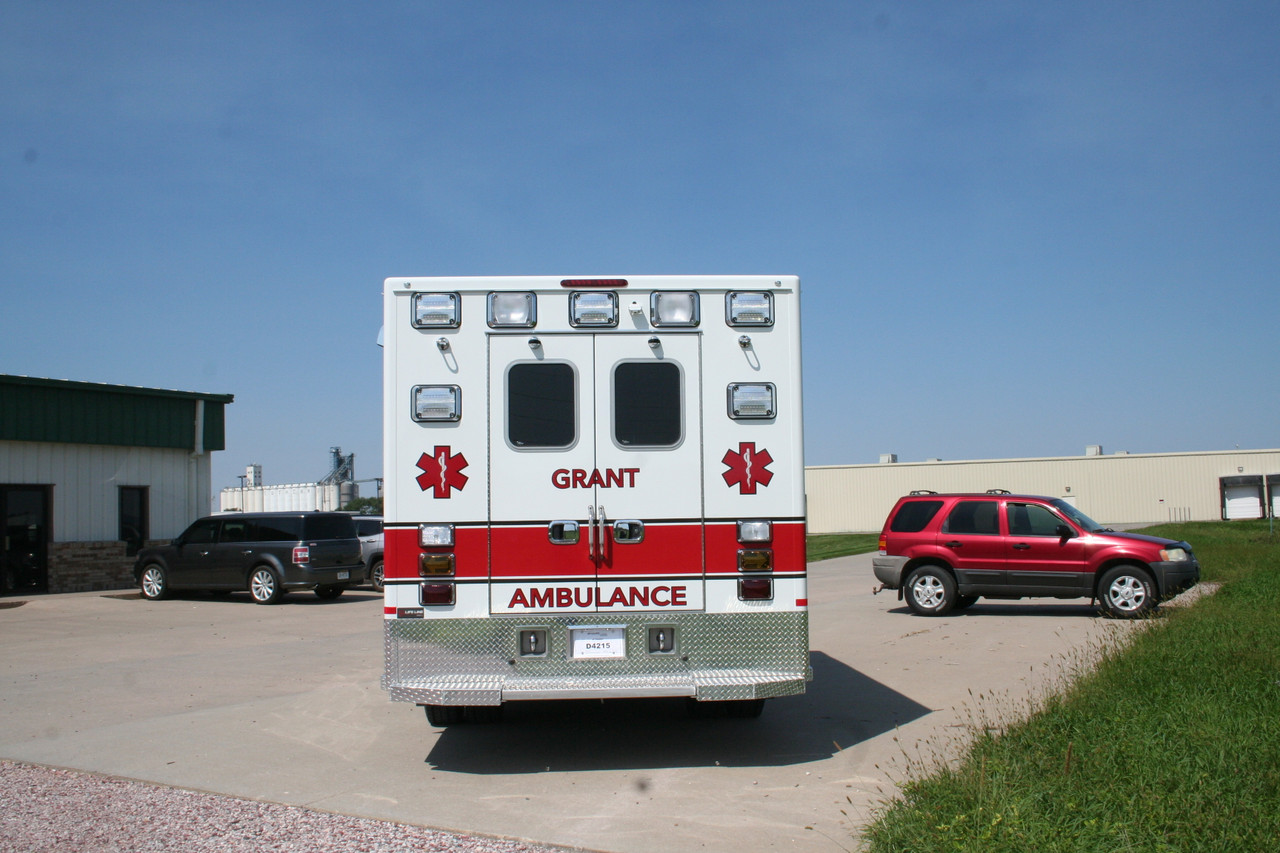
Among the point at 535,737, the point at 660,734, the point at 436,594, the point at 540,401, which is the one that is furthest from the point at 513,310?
the point at 660,734

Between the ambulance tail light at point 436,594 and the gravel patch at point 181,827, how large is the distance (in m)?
1.36

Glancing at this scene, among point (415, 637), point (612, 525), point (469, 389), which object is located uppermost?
point (469, 389)

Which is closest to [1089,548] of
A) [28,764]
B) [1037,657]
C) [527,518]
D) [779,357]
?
[1037,657]

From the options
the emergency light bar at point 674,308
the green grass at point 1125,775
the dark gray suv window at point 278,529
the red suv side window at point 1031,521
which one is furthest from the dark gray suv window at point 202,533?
the green grass at point 1125,775

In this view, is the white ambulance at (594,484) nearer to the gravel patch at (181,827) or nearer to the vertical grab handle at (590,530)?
the vertical grab handle at (590,530)

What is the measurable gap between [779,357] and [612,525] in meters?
1.50

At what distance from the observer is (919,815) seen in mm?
4711

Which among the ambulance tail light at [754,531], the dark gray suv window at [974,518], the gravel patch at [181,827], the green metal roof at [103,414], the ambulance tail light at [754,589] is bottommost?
the gravel patch at [181,827]

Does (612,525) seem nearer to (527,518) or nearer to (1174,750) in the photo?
(527,518)

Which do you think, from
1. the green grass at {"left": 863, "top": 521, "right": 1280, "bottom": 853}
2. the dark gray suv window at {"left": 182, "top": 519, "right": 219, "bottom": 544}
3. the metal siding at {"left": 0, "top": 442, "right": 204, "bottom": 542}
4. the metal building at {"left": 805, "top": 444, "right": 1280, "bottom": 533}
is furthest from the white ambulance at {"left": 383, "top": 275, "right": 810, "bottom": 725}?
the metal building at {"left": 805, "top": 444, "right": 1280, "bottom": 533}

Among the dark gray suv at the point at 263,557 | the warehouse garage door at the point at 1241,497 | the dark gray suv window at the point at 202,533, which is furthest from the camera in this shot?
the warehouse garage door at the point at 1241,497

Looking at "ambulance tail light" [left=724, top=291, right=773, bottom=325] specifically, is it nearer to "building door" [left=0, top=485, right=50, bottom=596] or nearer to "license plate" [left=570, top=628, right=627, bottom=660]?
"license plate" [left=570, top=628, right=627, bottom=660]

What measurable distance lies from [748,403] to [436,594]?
7.43ft

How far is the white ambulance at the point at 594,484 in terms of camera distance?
6613mm
